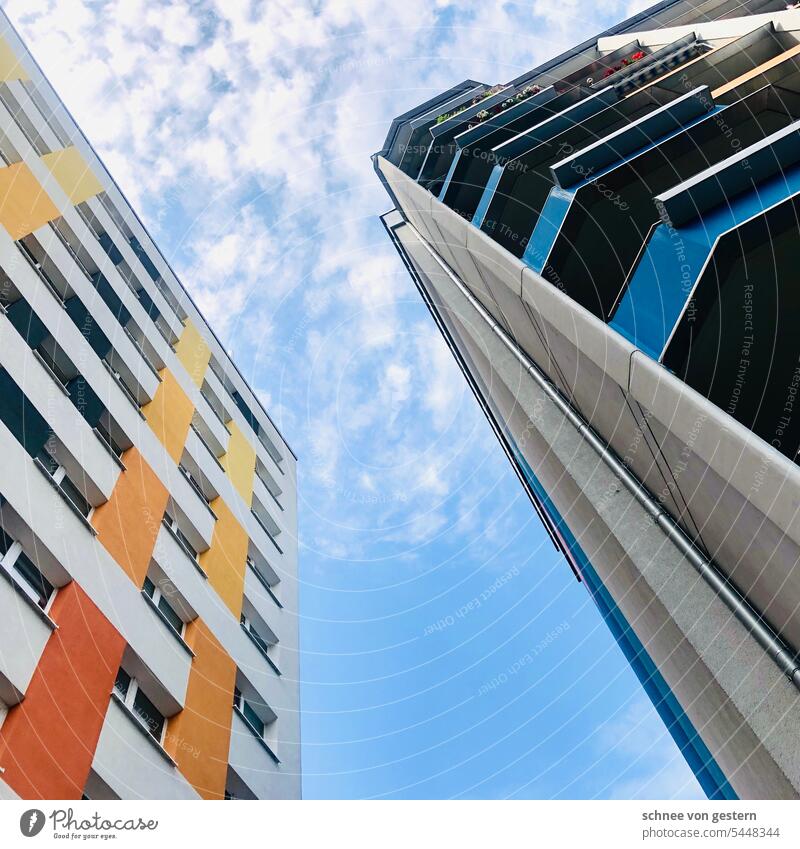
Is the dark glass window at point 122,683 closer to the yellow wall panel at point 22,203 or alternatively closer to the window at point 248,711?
the window at point 248,711

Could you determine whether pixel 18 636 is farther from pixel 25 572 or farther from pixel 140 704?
pixel 140 704

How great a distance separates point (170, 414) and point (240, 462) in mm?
4622

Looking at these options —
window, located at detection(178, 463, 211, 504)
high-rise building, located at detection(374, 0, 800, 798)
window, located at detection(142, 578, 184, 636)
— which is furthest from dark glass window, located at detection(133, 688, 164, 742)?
high-rise building, located at detection(374, 0, 800, 798)

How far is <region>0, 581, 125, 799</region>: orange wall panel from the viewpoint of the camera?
830cm

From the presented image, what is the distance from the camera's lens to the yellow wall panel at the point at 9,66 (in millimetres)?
18641

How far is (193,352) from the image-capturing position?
78.4 ft

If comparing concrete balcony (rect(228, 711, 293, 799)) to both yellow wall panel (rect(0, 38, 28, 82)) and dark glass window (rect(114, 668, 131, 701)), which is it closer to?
dark glass window (rect(114, 668, 131, 701))

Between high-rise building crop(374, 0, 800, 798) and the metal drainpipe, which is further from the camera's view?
the metal drainpipe

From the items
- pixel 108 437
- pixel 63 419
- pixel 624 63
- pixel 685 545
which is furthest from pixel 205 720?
pixel 624 63

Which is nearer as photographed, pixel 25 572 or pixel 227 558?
pixel 25 572

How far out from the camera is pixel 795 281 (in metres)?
6.94

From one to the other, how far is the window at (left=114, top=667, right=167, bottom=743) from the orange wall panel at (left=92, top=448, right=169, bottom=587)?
1.88 meters
